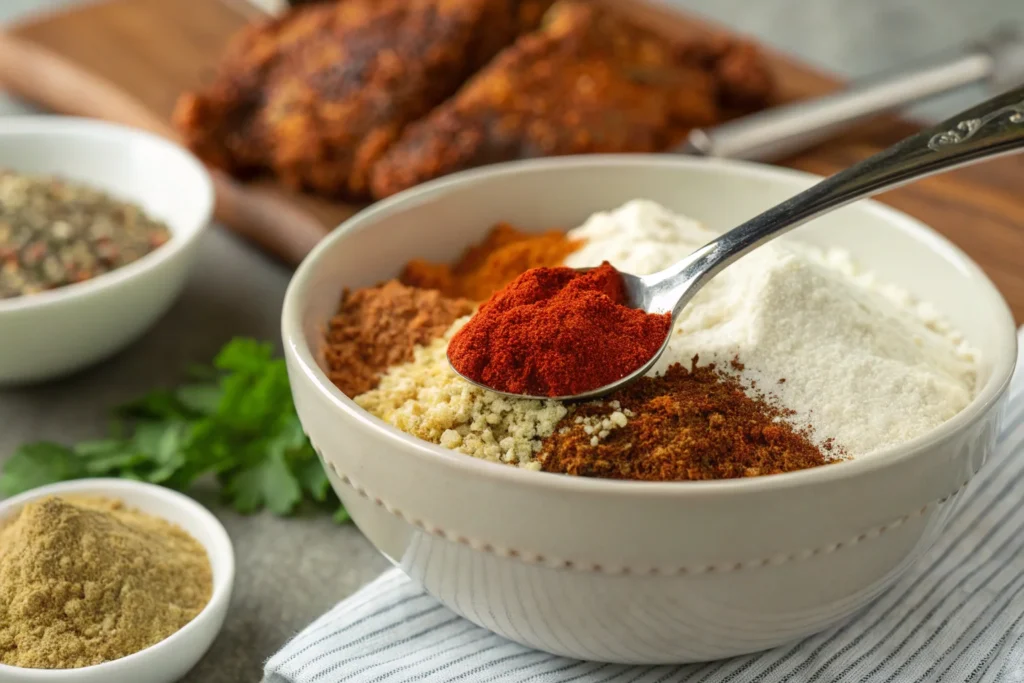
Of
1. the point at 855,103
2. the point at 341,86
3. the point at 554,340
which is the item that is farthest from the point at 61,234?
the point at 855,103

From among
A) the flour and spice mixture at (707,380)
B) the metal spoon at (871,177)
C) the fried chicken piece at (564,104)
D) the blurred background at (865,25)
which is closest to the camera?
the flour and spice mixture at (707,380)

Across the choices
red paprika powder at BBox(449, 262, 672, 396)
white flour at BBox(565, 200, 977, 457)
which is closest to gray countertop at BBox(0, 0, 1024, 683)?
red paprika powder at BBox(449, 262, 672, 396)

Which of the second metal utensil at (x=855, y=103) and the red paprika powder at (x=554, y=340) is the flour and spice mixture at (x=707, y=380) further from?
the second metal utensil at (x=855, y=103)

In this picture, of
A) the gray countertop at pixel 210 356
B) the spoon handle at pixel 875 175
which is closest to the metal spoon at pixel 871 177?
the spoon handle at pixel 875 175

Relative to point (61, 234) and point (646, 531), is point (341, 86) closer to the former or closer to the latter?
point (61, 234)

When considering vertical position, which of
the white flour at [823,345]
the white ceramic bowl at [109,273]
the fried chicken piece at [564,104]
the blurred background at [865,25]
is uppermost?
the blurred background at [865,25]

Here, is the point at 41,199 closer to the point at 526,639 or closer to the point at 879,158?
the point at 526,639

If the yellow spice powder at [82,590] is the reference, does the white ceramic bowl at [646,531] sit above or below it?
above
